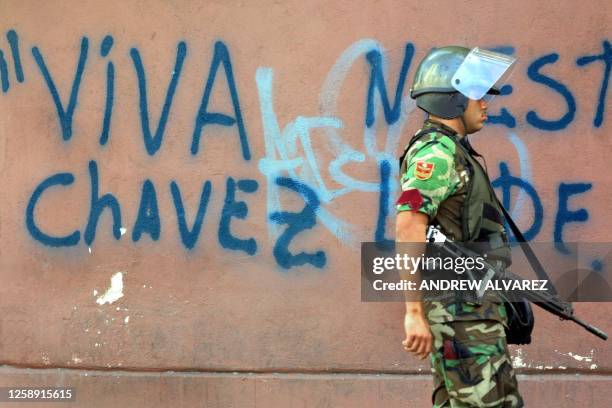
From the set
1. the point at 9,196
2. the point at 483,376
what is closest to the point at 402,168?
the point at 483,376

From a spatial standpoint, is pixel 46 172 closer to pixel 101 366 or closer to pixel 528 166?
pixel 101 366

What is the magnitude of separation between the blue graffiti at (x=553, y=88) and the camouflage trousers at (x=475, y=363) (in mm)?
1696

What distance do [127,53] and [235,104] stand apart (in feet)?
1.94

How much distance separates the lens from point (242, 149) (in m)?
5.22

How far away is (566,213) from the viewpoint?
199 inches

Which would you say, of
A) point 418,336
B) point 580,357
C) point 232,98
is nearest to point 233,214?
point 232,98

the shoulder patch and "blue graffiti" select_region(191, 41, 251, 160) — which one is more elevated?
"blue graffiti" select_region(191, 41, 251, 160)

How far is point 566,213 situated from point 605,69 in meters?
0.68

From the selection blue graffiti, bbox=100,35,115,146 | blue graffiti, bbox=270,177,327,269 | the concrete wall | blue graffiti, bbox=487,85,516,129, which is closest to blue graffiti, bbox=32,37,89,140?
the concrete wall

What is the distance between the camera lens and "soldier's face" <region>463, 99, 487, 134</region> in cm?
371

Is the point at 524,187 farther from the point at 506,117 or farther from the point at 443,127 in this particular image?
the point at 443,127

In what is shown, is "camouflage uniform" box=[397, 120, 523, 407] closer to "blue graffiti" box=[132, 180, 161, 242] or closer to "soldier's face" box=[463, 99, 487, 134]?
"soldier's face" box=[463, 99, 487, 134]

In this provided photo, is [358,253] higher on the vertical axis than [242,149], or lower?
lower

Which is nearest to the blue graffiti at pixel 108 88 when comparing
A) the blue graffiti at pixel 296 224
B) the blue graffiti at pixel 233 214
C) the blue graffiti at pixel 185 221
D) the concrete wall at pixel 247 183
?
the concrete wall at pixel 247 183
